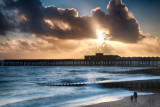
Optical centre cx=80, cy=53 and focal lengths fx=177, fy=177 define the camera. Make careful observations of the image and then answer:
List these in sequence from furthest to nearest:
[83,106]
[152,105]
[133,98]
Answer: [133,98], [83,106], [152,105]

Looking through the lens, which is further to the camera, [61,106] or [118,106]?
[61,106]

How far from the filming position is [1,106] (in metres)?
13.7

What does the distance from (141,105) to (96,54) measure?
104275 mm

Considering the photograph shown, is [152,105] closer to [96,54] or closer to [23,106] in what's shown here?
[23,106]

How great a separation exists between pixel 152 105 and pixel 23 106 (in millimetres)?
9149

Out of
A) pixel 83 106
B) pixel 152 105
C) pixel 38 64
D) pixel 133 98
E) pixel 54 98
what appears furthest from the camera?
pixel 38 64

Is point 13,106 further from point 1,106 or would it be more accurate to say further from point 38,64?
point 38,64

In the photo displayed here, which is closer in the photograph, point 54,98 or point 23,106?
point 23,106

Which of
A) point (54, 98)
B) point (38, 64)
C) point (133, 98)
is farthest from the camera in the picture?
point (38, 64)

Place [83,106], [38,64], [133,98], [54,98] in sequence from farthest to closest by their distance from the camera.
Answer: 1. [38,64]
2. [54,98]
3. [133,98]
4. [83,106]

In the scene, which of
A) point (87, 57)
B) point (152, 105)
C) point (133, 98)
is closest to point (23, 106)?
point (133, 98)

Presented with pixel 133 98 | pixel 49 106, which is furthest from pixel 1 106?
pixel 133 98

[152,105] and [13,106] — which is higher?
[152,105]

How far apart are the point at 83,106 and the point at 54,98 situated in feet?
15.6
